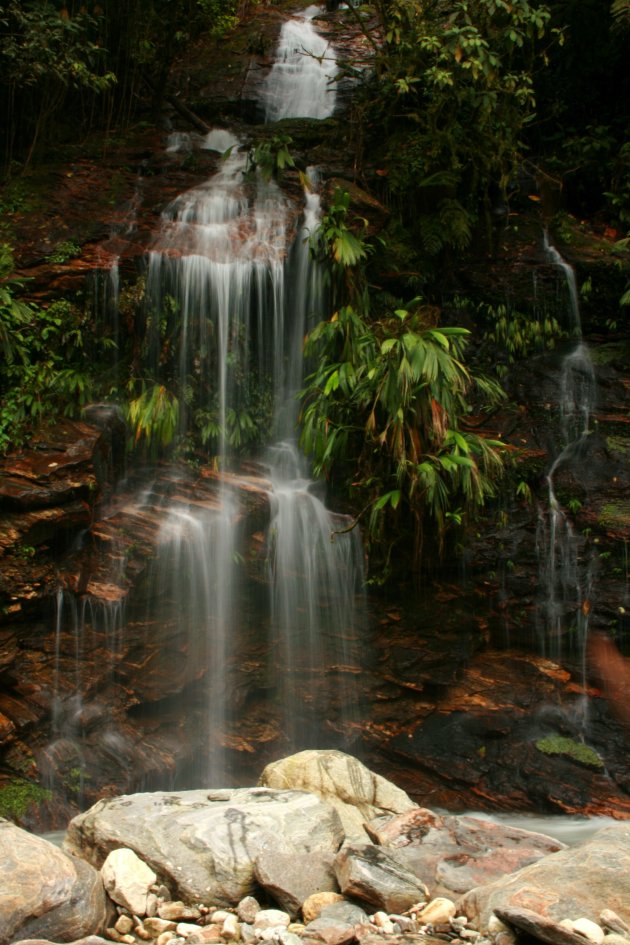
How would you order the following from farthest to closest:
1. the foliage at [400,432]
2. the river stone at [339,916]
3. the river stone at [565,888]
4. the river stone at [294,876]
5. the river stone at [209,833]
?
the foliage at [400,432]
the river stone at [209,833]
the river stone at [294,876]
the river stone at [339,916]
the river stone at [565,888]

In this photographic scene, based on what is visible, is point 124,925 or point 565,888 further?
point 124,925

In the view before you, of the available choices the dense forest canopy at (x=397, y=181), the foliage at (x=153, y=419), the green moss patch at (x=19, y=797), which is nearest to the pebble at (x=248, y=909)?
the green moss patch at (x=19, y=797)

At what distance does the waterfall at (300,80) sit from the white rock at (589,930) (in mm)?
11860

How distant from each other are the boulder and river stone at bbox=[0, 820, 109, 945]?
171cm

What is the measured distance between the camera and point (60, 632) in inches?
273

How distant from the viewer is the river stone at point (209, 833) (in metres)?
4.23

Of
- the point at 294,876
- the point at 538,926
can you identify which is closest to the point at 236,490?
the point at 294,876

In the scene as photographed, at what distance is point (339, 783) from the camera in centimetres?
554

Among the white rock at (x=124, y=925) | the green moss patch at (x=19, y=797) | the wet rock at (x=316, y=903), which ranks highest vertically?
the wet rock at (x=316, y=903)

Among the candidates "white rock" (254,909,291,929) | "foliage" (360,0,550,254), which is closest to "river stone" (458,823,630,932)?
"white rock" (254,909,291,929)

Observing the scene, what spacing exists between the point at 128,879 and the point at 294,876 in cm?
92

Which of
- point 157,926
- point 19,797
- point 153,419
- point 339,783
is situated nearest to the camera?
point 157,926

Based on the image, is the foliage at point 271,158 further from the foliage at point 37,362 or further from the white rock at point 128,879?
the white rock at point 128,879

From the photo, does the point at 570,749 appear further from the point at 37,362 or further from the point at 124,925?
the point at 37,362
